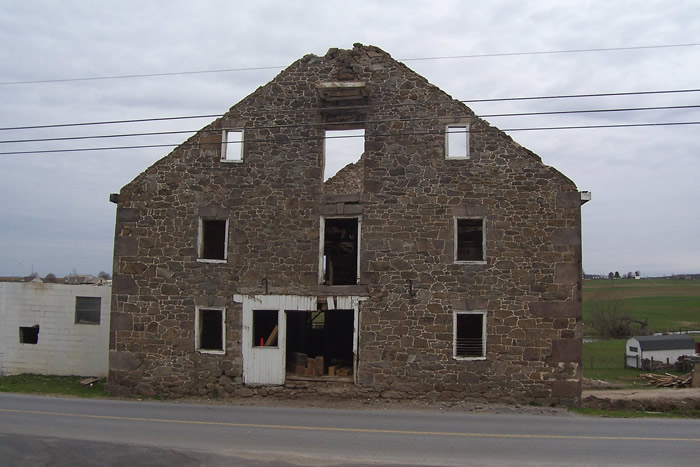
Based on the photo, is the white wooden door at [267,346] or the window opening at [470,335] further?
the white wooden door at [267,346]

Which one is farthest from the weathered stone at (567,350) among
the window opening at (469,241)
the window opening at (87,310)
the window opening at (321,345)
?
the window opening at (87,310)

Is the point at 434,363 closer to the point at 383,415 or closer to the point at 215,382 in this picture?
the point at 383,415

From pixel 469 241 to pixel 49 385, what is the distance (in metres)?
13.5

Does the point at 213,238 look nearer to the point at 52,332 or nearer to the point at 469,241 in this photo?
the point at 52,332

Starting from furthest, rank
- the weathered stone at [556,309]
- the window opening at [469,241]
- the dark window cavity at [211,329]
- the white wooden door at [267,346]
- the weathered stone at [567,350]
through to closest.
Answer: the dark window cavity at [211,329] < the window opening at [469,241] < the white wooden door at [267,346] < the weathered stone at [556,309] < the weathered stone at [567,350]

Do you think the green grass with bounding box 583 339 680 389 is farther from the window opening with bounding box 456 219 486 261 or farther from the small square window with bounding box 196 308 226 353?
the small square window with bounding box 196 308 226 353

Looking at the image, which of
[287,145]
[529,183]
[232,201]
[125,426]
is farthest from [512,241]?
[125,426]

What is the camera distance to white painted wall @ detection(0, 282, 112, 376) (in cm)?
1934

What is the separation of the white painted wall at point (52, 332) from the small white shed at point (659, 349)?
29.3 m

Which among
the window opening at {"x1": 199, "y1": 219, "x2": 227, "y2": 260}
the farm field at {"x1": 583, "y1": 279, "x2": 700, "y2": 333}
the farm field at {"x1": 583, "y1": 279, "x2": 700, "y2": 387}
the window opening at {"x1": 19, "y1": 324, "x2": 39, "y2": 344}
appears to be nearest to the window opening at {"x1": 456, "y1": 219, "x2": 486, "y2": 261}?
the window opening at {"x1": 199, "y1": 219, "x2": 227, "y2": 260}

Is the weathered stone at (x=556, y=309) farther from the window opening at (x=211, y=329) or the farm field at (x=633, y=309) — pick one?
the farm field at (x=633, y=309)

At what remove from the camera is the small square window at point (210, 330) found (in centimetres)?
1592

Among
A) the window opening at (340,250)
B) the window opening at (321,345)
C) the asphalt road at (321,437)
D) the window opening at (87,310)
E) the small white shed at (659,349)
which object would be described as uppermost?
the window opening at (340,250)

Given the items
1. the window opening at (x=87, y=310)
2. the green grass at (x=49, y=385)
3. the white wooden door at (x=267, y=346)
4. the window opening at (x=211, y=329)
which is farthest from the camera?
the window opening at (x=87, y=310)
